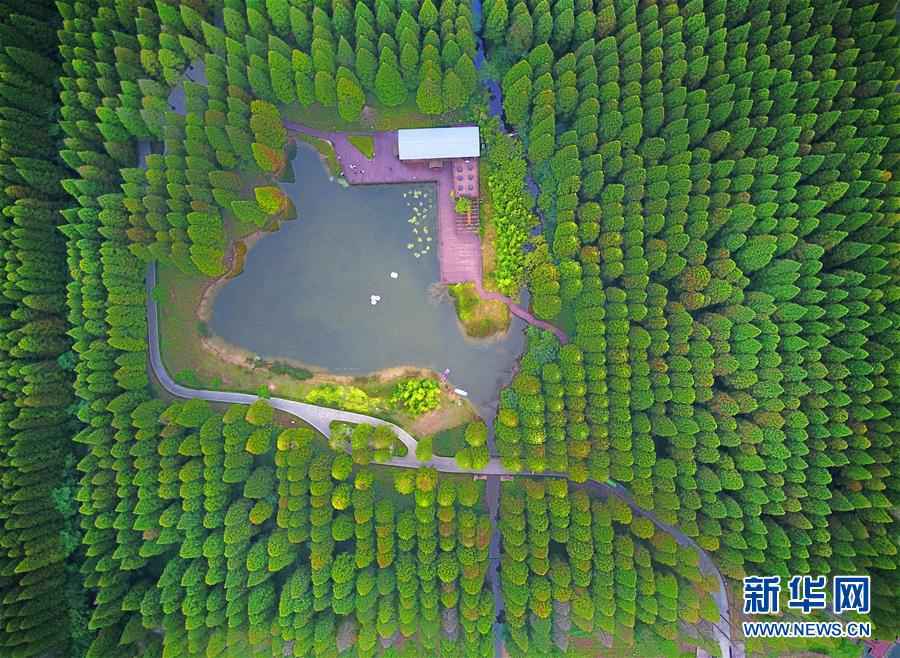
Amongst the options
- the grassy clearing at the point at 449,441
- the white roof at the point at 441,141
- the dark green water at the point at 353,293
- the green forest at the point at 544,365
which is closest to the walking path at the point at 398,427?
the grassy clearing at the point at 449,441

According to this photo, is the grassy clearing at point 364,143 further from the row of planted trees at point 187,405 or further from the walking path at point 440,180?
the row of planted trees at point 187,405

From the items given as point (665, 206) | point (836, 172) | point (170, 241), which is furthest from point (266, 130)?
point (836, 172)

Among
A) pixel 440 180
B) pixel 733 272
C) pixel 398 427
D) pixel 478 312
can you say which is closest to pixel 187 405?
pixel 398 427

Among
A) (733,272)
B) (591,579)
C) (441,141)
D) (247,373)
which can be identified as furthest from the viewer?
(247,373)

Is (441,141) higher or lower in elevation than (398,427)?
higher

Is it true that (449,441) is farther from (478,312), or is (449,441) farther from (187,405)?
(187,405)

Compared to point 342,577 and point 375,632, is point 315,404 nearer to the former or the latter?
point 342,577
